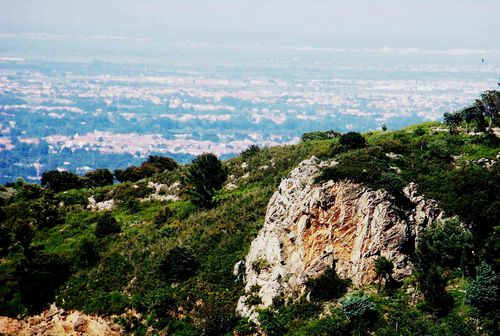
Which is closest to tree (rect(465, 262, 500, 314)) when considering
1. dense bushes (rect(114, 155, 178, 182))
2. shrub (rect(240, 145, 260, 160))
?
shrub (rect(240, 145, 260, 160))

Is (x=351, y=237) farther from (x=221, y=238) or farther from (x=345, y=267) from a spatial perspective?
(x=221, y=238)

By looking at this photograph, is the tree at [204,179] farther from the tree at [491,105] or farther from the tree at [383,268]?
the tree at [491,105]

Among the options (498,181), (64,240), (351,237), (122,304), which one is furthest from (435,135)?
(64,240)

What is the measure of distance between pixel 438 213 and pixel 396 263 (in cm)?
461

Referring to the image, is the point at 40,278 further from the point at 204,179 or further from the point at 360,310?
the point at 360,310

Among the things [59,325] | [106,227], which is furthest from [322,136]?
[59,325]

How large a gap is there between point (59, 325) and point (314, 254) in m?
19.0

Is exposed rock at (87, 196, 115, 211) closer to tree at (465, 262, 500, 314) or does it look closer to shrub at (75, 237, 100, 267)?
shrub at (75, 237, 100, 267)

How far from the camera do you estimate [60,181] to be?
6406 cm

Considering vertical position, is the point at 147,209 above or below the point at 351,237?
below

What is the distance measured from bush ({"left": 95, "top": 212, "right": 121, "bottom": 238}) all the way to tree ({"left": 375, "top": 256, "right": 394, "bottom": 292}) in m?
25.7

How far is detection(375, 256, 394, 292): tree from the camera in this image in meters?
31.6

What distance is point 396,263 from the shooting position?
108 ft

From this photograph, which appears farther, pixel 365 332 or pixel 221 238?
pixel 221 238
